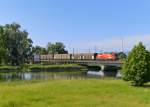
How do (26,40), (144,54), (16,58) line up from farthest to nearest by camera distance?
(26,40) → (16,58) → (144,54)

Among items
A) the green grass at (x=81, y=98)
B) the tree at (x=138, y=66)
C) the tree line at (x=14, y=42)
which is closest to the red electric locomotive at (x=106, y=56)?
the tree line at (x=14, y=42)

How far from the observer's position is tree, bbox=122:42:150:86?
173 feet

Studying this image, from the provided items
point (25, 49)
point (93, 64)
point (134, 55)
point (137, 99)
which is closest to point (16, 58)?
point (25, 49)

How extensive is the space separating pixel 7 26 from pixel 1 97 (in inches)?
6381

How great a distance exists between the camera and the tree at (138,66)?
52719 mm

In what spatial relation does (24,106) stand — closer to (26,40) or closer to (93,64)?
(93,64)

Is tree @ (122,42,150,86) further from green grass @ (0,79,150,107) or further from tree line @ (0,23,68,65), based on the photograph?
tree line @ (0,23,68,65)

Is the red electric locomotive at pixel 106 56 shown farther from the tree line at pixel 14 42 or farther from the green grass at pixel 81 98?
the green grass at pixel 81 98

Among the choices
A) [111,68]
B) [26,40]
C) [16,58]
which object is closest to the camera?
[111,68]

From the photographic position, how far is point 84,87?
45.3m

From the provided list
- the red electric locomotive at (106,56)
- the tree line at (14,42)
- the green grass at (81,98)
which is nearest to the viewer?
the green grass at (81,98)

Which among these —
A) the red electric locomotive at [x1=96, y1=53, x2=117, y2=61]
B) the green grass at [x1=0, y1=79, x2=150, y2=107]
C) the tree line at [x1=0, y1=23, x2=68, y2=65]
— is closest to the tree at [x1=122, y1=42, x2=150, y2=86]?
the green grass at [x1=0, y1=79, x2=150, y2=107]

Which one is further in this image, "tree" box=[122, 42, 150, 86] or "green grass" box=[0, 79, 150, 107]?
"tree" box=[122, 42, 150, 86]

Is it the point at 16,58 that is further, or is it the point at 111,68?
the point at 16,58
